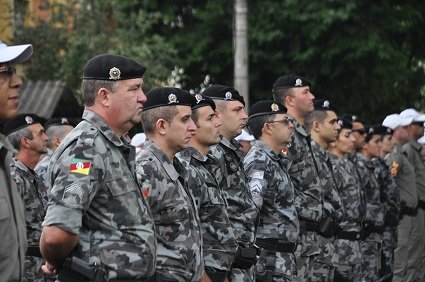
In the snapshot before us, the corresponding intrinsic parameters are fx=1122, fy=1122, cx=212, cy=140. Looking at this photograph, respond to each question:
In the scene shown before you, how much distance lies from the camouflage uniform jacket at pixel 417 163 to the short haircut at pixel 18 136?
7.78m

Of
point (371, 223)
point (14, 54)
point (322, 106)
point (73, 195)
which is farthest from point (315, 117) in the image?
point (14, 54)

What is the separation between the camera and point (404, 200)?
15969 mm

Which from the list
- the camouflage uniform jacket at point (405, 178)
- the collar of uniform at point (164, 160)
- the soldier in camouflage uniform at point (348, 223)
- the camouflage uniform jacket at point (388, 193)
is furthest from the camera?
the camouflage uniform jacket at point (405, 178)

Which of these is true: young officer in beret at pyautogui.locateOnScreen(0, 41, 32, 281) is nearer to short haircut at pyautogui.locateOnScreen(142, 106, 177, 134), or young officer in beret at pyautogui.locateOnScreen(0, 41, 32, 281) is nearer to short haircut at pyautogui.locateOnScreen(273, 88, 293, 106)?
short haircut at pyautogui.locateOnScreen(142, 106, 177, 134)

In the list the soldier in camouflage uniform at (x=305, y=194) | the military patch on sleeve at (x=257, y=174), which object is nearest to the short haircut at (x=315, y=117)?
the soldier in camouflage uniform at (x=305, y=194)

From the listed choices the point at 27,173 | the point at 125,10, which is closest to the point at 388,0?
the point at 125,10

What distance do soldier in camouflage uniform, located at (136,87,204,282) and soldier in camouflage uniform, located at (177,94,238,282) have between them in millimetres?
638

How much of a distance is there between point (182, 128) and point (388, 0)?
54.5 ft

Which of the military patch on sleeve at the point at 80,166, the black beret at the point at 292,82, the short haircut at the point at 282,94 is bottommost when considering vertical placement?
the short haircut at the point at 282,94

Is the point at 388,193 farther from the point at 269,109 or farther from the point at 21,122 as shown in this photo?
the point at 21,122

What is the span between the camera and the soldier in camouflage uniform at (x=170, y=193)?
23.1 ft

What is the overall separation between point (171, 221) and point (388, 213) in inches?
330

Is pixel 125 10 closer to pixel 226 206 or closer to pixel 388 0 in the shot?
pixel 388 0

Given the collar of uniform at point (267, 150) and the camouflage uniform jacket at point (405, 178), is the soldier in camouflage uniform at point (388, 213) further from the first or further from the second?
the collar of uniform at point (267, 150)
